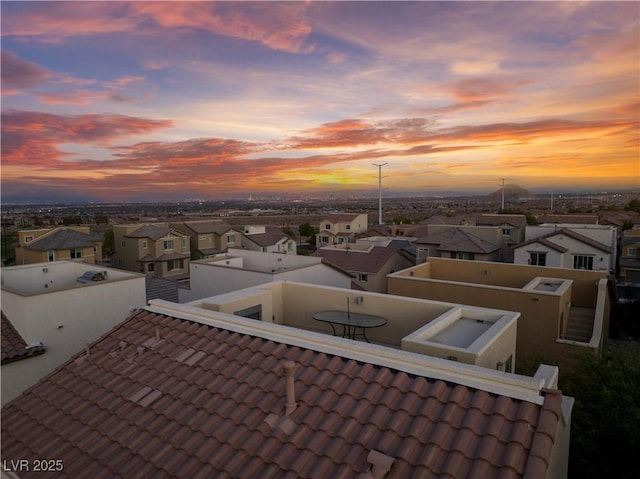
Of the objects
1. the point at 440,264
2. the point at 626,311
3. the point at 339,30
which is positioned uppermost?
the point at 339,30

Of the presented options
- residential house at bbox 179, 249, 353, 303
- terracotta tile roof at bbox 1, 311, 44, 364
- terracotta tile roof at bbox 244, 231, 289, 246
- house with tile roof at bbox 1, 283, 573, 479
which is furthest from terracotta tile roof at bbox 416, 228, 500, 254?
terracotta tile roof at bbox 1, 311, 44, 364

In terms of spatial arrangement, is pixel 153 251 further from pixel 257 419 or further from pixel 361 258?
pixel 257 419

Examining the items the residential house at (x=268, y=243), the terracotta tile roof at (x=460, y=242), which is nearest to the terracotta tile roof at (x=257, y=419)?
the terracotta tile roof at (x=460, y=242)

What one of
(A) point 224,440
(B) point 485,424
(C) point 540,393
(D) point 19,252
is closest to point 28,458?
(A) point 224,440

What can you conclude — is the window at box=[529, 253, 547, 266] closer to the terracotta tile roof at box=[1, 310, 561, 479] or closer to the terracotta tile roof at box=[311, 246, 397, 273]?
the terracotta tile roof at box=[311, 246, 397, 273]

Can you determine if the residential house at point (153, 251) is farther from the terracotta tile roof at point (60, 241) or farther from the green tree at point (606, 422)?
the green tree at point (606, 422)

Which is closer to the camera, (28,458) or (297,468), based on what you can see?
(297,468)

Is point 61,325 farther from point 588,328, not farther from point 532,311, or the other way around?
point 588,328
